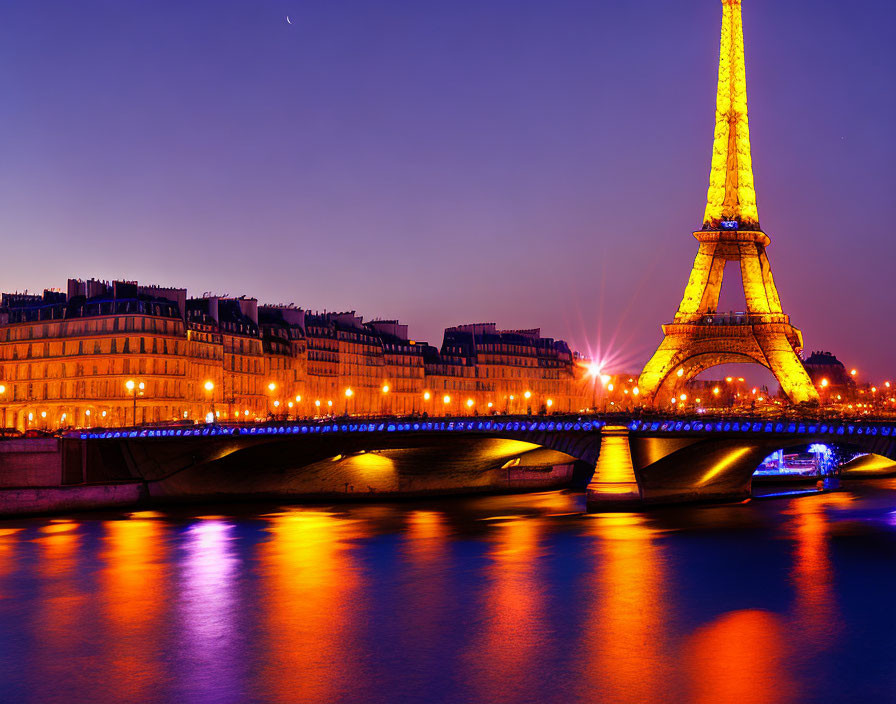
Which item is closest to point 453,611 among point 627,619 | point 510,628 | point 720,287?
point 510,628

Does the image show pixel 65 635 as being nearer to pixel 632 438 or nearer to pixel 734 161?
pixel 632 438

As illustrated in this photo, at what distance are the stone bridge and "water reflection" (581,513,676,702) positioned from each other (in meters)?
9.71

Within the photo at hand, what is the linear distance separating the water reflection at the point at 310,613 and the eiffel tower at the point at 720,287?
5352 centimetres

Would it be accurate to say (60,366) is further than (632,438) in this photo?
Yes

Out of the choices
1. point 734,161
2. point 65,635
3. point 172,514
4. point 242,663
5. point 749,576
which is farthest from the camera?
point 734,161

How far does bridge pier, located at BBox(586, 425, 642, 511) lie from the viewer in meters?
57.7

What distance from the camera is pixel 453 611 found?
32969 millimetres

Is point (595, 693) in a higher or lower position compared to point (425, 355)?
lower

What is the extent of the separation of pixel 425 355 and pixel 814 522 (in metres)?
78.5

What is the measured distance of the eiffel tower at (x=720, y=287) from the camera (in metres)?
98.3

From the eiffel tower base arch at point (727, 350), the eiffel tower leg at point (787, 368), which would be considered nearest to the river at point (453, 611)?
the eiffel tower leg at point (787, 368)

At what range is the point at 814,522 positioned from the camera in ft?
173

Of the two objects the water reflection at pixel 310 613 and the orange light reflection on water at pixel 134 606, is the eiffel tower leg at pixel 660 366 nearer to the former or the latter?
the water reflection at pixel 310 613

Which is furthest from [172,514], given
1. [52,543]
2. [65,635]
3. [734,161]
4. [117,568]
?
[734,161]
